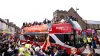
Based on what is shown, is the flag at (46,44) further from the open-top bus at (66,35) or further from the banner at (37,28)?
the banner at (37,28)

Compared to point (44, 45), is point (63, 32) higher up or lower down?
higher up

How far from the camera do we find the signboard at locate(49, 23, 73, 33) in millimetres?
18233

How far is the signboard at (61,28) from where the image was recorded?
59.8 ft

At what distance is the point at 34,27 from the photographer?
25281mm

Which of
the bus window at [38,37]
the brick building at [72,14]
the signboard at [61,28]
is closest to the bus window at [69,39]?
the signboard at [61,28]

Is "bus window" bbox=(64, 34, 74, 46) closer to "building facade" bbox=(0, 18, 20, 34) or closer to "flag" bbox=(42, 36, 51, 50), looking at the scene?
"flag" bbox=(42, 36, 51, 50)

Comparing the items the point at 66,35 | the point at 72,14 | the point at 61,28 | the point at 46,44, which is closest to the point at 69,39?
the point at 66,35

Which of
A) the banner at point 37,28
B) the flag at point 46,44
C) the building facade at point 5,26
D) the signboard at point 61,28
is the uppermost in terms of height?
the signboard at point 61,28

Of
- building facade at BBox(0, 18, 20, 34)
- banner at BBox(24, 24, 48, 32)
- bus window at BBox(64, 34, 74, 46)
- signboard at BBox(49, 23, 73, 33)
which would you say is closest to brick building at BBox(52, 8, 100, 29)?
building facade at BBox(0, 18, 20, 34)

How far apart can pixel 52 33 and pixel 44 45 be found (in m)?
1.57

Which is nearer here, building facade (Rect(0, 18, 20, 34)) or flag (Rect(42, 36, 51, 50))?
flag (Rect(42, 36, 51, 50))

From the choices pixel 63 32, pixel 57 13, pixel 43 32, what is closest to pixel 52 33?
pixel 63 32

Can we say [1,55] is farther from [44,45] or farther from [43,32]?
[43,32]

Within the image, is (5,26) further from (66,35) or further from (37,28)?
(66,35)
